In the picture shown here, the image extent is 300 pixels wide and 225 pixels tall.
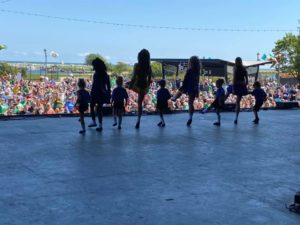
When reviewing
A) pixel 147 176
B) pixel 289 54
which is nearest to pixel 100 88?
pixel 147 176

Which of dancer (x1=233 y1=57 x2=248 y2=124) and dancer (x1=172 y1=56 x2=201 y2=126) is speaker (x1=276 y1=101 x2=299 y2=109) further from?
dancer (x1=172 y1=56 x2=201 y2=126)

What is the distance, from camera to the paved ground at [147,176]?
3.52 meters

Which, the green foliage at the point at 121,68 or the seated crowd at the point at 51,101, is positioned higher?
the green foliage at the point at 121,68

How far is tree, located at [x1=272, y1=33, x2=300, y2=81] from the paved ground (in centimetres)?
3780

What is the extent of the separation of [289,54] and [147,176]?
145 ft

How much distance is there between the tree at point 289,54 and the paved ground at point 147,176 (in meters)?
37.8

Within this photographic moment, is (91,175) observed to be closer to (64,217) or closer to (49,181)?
(49,181)

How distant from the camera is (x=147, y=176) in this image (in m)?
4.76

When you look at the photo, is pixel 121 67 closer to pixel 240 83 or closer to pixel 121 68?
pixel 121 68

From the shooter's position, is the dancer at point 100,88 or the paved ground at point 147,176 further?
the dancer at point 100,88

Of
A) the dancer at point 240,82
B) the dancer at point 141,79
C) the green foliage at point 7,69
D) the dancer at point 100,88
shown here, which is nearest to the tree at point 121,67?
the green foliage at point 7,69

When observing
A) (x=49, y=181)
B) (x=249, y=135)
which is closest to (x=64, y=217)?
(x=49, y=181)

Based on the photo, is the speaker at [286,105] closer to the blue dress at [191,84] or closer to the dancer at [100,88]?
the blue dress at [191,84]

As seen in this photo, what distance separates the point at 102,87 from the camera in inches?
332
